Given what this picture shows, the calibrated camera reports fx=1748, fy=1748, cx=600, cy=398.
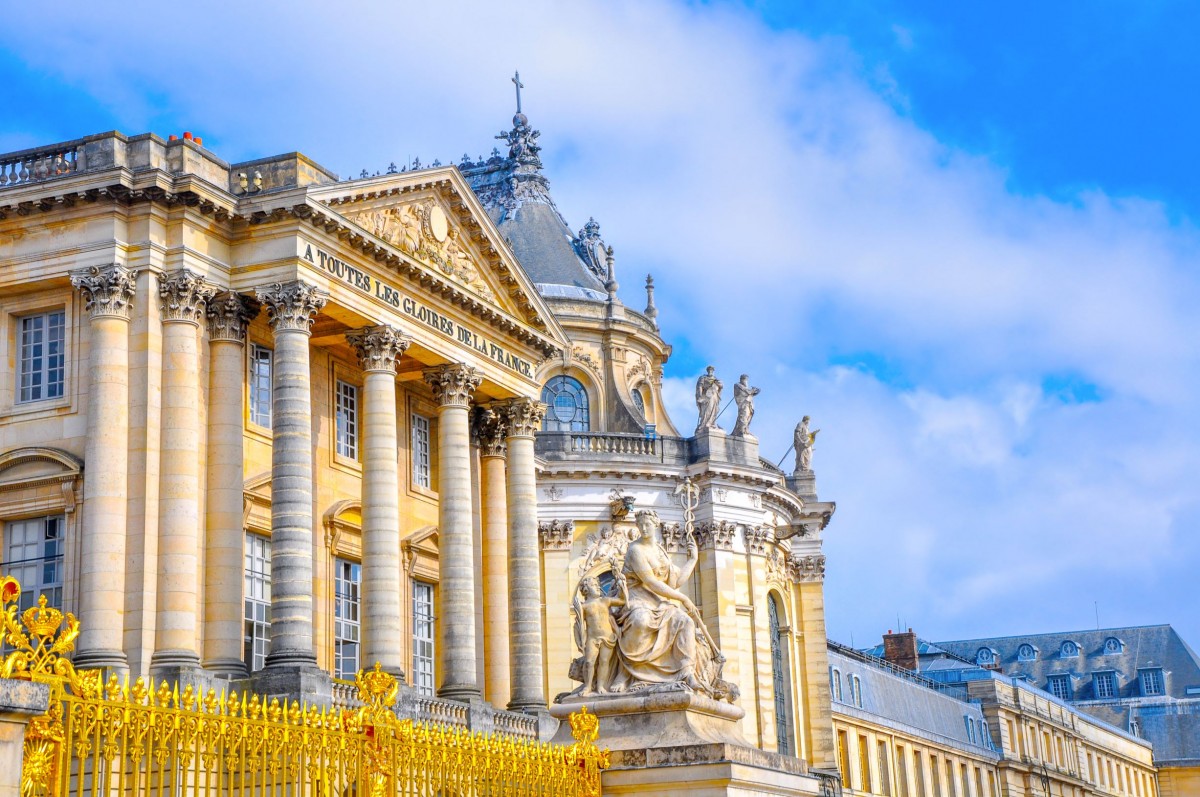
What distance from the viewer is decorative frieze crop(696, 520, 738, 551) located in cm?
4700

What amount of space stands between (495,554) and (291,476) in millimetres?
8452

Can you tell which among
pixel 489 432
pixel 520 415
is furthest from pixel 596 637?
pixel 489 432

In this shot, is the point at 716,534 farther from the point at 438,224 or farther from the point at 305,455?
the point at 305,455

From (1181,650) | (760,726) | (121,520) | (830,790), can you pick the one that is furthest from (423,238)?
(1181,650)

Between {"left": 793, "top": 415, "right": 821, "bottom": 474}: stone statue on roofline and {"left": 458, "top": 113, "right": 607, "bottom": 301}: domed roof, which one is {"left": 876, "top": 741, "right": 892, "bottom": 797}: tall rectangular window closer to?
{"left": 793, "top": 415, "right": 821, "bottom": 474}: stone statue on roofline

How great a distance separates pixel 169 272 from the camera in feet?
88.6

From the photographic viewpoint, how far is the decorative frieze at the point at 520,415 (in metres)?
35.1

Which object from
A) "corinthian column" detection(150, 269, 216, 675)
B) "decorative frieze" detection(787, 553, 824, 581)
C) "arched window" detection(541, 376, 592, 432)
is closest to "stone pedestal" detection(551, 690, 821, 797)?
"corinthian column" detection(150, 269, 216, 675)

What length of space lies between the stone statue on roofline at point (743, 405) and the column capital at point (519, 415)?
14482 millimetres

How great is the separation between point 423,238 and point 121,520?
27.7 ft

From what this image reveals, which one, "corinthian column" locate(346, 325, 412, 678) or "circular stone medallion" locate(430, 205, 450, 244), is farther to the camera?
"circular stone medallion" locate(430, 205, 450, 244)

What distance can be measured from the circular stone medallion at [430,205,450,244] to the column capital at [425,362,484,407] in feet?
7.76

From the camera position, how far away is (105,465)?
85.4 feet

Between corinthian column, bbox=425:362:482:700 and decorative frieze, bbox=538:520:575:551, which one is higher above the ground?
decorative frieze, bbox=538:520:575:551
